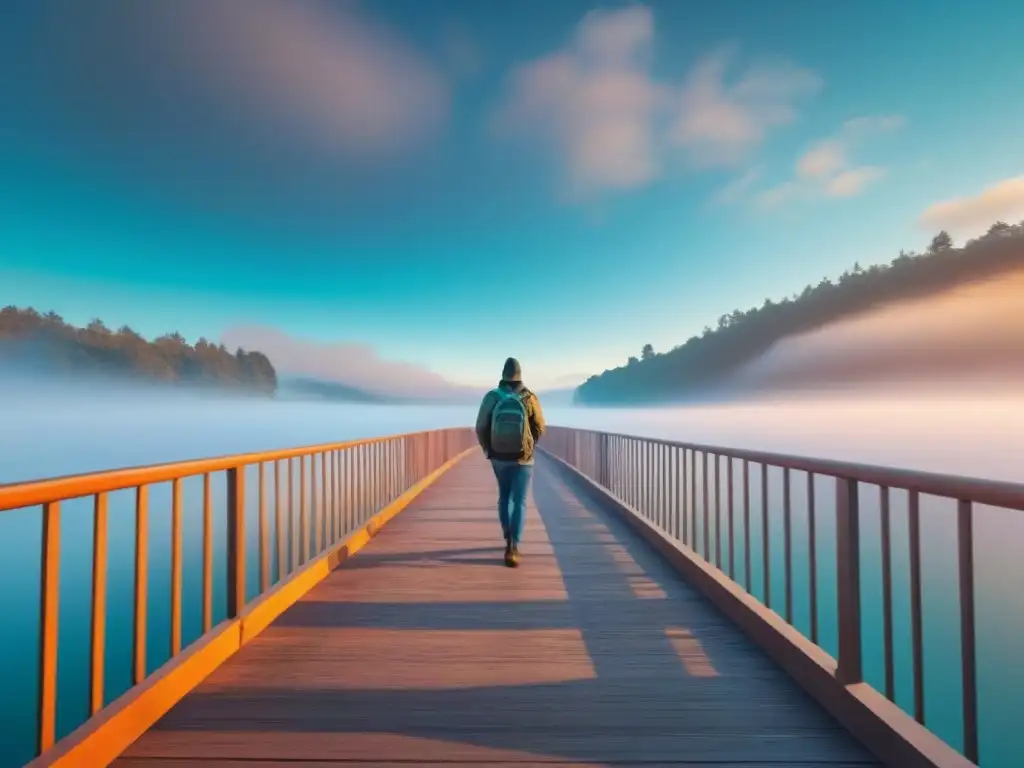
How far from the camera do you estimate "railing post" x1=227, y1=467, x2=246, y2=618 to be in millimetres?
3516

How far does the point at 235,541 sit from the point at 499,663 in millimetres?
1684

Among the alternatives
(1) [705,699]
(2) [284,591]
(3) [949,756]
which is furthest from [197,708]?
(3) [949,756]

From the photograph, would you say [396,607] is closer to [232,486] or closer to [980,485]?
[232,486]

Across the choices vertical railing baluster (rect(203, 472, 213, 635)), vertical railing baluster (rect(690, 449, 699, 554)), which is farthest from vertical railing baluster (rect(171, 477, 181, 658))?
vertical railing baluster (rect(690, 449, 699, 554))

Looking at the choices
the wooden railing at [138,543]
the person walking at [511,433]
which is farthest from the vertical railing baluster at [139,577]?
the person walking at [511,433]

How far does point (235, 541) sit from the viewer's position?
3.53 meters

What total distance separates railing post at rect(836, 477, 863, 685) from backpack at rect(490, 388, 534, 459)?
3047 millimetres

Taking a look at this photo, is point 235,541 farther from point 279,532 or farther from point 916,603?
point 916,603

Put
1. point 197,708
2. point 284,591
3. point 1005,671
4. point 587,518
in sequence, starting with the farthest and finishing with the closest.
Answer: point 1005,671 < point 587,518 < point 284,591 < point 197,708

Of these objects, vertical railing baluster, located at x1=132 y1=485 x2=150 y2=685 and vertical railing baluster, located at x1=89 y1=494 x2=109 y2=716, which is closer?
vertical railing baluster, located at x1=89 y1=494 x2=109 y2=716

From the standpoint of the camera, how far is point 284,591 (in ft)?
Result: 14.2

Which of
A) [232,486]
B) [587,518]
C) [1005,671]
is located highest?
[232,486]

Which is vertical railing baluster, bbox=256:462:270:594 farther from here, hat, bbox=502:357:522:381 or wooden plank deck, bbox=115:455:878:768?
hat, bbox=502:357:522:381

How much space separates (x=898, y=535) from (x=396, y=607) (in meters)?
41.5
